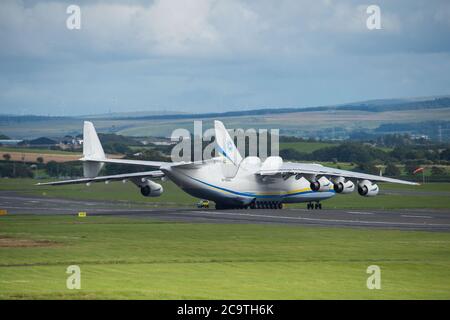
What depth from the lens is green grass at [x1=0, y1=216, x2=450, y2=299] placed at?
38.0 meters

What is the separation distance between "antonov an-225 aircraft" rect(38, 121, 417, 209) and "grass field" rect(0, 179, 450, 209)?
23.1 feet

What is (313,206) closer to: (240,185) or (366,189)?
(366,189)

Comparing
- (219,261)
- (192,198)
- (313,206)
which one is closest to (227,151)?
(313,206)

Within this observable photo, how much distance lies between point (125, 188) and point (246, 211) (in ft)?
100

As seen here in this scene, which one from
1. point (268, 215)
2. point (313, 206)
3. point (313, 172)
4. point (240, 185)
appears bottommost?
point (313, 206)

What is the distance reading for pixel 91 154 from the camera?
267 ft

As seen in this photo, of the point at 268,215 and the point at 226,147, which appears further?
the point at 226,147

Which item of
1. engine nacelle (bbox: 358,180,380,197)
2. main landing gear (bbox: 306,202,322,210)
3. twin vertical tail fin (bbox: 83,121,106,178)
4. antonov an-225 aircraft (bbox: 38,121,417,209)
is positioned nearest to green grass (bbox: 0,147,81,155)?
main landing gear (bbox: 306,202,322,210)

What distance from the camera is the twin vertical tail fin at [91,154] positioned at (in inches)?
3184

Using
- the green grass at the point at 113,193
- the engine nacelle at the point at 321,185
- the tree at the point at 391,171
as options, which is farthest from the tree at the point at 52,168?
the engine nacelle at the point at 321,185

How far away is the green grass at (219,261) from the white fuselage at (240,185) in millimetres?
13668

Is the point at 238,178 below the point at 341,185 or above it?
above

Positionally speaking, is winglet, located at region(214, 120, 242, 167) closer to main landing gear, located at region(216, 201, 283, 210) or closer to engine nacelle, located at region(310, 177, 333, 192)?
main landing gear, located at region(216, 201, 283, 210)

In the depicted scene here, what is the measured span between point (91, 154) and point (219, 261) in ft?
116
